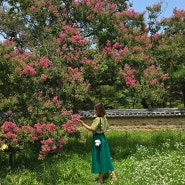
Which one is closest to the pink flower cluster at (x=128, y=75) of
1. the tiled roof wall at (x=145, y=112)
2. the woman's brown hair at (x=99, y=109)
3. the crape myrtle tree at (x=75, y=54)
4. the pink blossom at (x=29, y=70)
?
the crape myrtle tree at (x=75, y=54)

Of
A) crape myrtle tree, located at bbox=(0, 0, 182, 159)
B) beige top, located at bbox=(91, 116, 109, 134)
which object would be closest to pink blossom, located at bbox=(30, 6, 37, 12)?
crape myrtle tree, located at bbox=(0, 0, 182, 159)

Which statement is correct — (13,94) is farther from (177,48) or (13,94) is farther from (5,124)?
(177,48)

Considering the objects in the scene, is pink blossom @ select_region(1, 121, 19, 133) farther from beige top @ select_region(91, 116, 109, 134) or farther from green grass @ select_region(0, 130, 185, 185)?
beige top @ select_region(91, 116, 109, 134)

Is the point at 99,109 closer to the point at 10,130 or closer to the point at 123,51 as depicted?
the point at 10,130

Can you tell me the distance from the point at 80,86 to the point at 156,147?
3.57 meters

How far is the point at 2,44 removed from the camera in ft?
31.5

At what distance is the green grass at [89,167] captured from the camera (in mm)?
8828

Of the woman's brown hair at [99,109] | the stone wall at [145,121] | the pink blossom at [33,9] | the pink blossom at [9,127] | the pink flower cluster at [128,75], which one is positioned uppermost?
the pink blossom at [33,9]

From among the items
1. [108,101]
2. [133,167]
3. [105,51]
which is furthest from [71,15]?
[108,101]

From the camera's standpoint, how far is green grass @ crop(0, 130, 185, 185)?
29.0ft

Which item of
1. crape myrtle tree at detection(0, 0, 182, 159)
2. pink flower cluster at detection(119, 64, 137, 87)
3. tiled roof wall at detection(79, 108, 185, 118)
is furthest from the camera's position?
tiled roof wall at detection(79, 108, 185, 118)

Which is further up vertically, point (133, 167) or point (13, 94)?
point (13, 94)

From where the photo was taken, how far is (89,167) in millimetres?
10250

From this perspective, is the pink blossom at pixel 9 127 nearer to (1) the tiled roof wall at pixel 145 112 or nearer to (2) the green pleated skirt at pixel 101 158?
(2) the green pleated skirt at pixel 101 158
